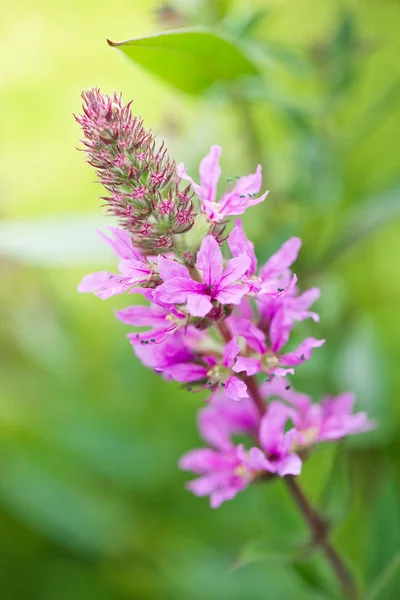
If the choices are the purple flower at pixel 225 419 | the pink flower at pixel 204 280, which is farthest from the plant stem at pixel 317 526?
the pink flower at pixel 204 280

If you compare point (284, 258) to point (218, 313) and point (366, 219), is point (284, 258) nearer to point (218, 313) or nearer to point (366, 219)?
point (218, 313)

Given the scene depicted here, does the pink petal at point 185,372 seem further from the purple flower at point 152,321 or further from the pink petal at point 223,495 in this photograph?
the pink petal at point 223,495

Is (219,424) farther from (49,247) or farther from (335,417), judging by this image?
(49,247)

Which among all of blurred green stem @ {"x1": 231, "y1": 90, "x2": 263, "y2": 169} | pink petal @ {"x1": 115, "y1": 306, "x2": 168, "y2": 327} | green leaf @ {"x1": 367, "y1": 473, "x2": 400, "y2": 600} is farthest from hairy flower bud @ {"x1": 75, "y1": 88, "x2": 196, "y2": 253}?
blurred green stem @ {"x1": 231, "y1": 90, "x2": 263, "y2": 169}

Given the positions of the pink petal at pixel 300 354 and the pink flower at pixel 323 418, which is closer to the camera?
the pink petal at pixel 300 354

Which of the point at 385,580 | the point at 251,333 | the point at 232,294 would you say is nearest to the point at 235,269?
the point at 232,294

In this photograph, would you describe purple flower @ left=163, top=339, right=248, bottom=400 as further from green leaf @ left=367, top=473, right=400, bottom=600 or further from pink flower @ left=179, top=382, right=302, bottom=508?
green leaf @ left=367, top=473, right=400, bottom=600
